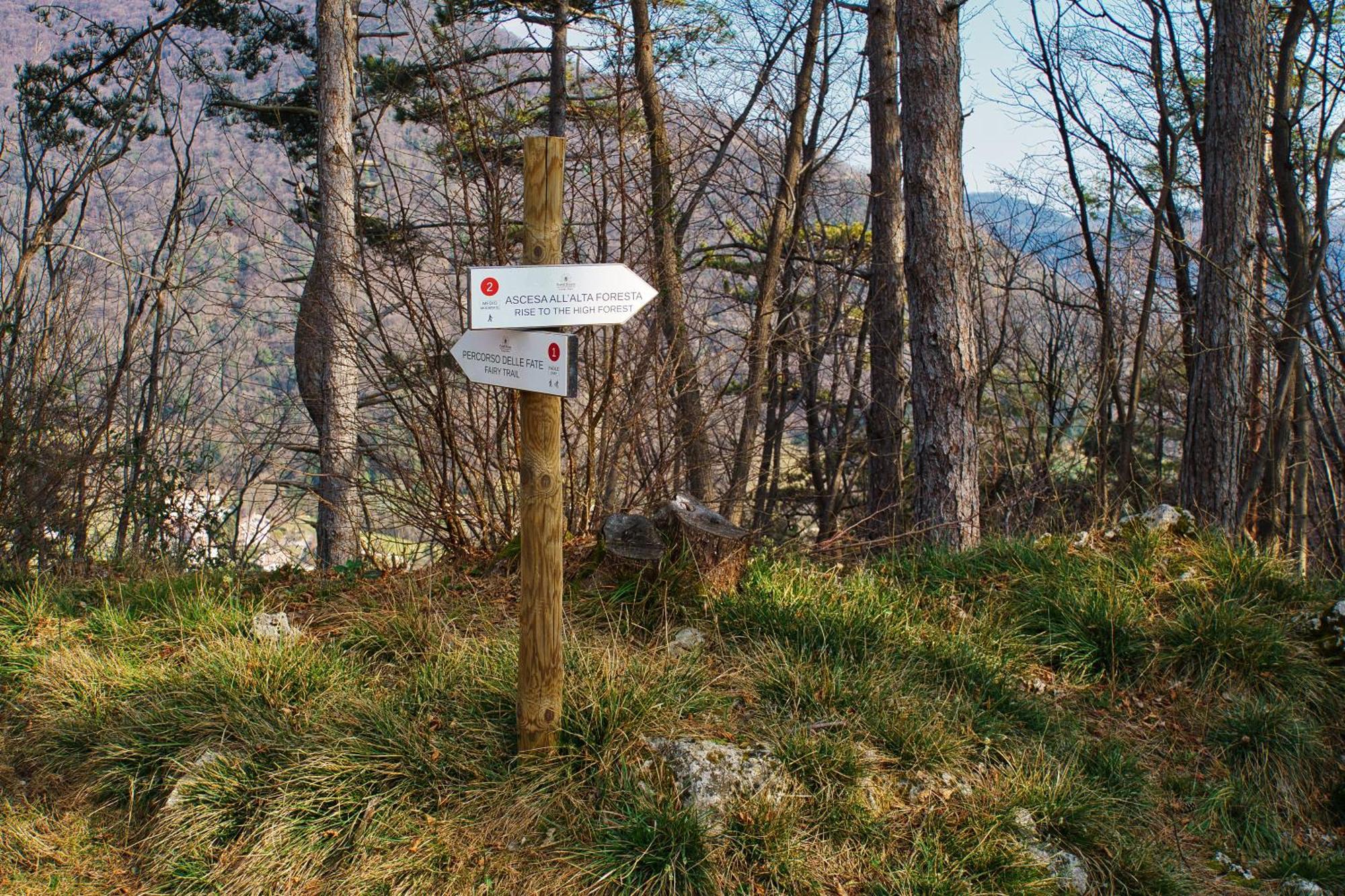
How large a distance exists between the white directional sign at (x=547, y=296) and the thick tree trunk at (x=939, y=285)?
4.05 m

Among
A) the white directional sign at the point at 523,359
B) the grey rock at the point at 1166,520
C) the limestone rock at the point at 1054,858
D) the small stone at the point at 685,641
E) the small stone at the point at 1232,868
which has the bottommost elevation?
the small stone at the point at 1232,868

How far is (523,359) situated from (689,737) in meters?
1.63

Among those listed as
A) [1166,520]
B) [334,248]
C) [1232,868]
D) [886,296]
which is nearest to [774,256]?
[886,296]

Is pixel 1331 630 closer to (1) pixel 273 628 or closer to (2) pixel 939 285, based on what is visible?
(2) pixel 939 285

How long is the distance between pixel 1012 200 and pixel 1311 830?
472 inches

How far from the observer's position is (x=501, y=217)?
5.35 metres

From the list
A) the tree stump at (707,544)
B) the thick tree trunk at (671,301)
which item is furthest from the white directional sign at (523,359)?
the thick tree trunk at (671,301)

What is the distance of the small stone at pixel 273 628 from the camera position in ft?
14.6

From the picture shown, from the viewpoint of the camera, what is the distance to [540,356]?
10.9 feet

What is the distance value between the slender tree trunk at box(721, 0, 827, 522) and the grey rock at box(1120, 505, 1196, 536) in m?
3.47

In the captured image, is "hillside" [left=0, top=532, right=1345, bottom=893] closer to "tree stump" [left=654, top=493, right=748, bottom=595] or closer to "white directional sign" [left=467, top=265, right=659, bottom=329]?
"tree stump" [left=654, top=493, right=748, bottom=595]

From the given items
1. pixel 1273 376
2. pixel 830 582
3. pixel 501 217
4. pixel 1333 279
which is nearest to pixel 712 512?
pixel 830 582

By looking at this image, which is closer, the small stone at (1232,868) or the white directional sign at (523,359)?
the white directional sign at (523,359)

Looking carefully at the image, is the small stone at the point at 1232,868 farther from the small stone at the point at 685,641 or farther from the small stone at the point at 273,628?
the small stone at the point at 273,628
